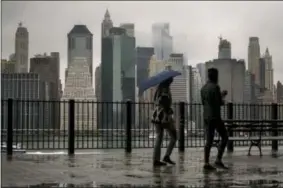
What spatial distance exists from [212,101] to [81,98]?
21.5ft

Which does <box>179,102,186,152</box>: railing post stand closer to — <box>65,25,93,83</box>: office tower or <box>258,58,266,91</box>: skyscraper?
<box>258,58,266,91</box>: skyscraper

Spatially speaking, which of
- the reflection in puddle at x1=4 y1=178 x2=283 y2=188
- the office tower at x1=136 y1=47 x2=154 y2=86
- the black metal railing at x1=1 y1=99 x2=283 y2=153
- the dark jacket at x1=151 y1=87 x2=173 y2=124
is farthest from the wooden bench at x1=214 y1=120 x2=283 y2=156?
the reflection in puddle at x1=4 y1=178 x2=283 y2=188

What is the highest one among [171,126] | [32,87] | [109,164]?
[32,87]

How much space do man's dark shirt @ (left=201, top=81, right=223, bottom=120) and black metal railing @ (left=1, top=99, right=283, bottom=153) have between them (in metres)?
4.44

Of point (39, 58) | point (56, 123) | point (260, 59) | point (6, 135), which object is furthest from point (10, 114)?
point (260, 59)

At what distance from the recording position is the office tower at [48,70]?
15633mm

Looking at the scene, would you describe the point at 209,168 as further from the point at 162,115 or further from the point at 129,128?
the point at 129,128

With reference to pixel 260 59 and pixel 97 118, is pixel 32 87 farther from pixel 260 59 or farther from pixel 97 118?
pixel 260 59

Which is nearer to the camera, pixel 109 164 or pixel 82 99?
pixel 109 164

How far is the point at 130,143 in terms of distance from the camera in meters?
15.3

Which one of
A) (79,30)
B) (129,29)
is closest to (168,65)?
(129,29)

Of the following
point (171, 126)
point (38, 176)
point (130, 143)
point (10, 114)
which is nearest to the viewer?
point (38, 176)

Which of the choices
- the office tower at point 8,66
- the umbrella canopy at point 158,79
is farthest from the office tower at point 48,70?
the umbrella canopy at point 158,79

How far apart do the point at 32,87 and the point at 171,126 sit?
6.78 m
